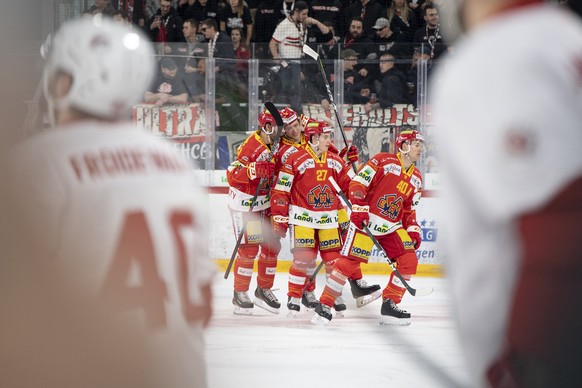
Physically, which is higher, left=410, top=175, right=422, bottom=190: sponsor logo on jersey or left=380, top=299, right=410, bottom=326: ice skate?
left=410, top=175, right=422, bottom=190: sponsor logo on jersey

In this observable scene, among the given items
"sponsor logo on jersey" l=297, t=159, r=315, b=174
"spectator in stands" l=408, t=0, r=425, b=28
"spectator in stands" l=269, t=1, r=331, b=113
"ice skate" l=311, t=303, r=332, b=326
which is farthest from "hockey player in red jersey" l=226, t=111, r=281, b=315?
"spectator in stands" l=408, t=0, r=425, b=28

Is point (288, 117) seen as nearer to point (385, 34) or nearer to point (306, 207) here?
point (306, 207)

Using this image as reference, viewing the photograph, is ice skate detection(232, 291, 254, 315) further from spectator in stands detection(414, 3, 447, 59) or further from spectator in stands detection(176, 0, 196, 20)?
spectator in stands detection(176, 0, 196, 20)

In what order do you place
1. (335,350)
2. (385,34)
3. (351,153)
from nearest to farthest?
(335,350) → (351,153) → (385,34)

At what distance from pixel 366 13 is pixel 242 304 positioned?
471 cm

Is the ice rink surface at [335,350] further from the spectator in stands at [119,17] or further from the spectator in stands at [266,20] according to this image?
Answer: the spectator in stands at [266,20]

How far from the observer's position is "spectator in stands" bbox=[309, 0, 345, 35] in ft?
36.8

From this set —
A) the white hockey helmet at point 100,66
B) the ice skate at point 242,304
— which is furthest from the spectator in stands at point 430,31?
the white hockey helmet at point 100,66

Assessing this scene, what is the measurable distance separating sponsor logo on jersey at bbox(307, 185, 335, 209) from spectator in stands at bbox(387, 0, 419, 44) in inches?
156

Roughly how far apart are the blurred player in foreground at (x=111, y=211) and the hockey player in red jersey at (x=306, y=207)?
5.50 meters

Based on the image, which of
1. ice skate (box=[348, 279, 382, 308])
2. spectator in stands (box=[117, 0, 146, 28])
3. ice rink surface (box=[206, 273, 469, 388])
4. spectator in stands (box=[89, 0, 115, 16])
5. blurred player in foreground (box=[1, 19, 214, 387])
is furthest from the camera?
spectator in stands (box=[117, 0, 146, 28])

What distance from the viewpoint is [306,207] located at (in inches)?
290

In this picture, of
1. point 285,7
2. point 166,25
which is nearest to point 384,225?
point 285,7

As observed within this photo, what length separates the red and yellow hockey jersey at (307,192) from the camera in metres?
7.37
